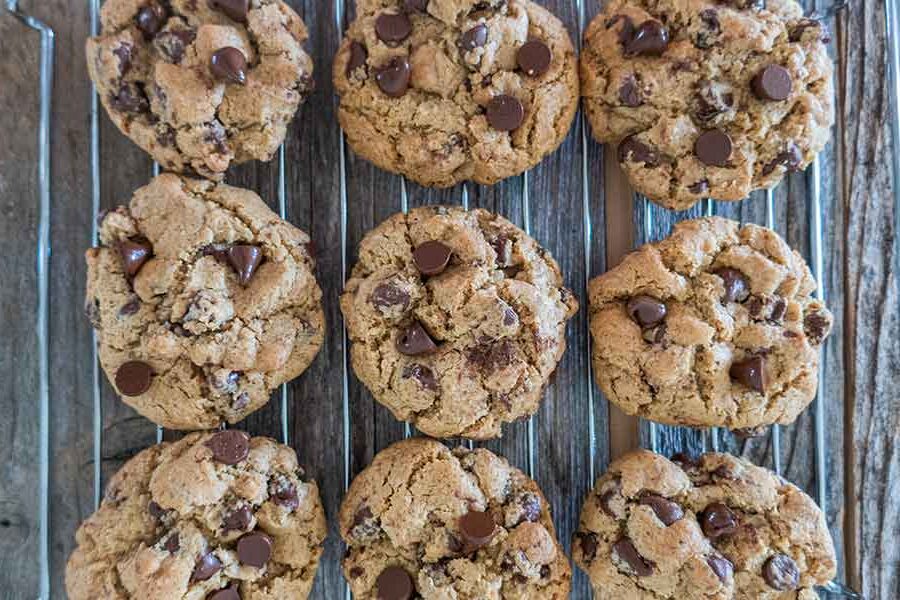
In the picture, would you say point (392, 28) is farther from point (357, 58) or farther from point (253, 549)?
point (253, 549)

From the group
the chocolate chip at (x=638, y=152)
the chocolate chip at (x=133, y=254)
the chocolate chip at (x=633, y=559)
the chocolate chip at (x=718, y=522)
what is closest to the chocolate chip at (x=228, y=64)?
the chocolate chip at (x=133, y=254)

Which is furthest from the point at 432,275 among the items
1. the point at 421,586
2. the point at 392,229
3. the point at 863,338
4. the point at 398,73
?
the point at 863,338

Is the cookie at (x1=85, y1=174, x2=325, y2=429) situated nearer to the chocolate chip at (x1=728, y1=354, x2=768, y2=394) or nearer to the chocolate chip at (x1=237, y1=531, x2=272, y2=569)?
the chocolate chip at (x1=237, y1=531, x2=272, y2=569)

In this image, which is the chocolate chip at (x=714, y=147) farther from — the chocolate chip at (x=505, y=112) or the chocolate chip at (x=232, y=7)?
the chocolate chip at (x=232, y=7)

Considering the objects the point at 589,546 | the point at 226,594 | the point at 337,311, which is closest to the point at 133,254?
the point at 337,311

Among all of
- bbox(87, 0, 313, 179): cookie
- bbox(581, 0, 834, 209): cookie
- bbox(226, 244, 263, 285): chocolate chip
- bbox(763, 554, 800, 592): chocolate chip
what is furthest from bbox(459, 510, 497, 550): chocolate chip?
A: bbox(87, 0, 313, 179): cookie

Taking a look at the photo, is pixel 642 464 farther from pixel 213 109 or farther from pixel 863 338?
pixel 213 109
